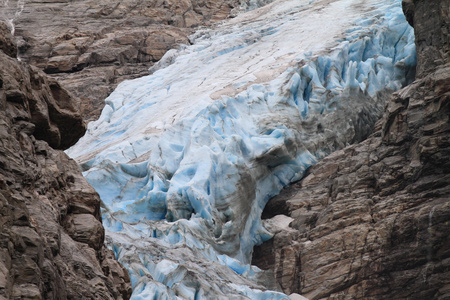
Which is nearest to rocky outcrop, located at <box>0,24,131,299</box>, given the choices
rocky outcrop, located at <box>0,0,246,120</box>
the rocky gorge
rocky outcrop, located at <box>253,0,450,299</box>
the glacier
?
the rocky gorge

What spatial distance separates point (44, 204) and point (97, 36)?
1731 cm

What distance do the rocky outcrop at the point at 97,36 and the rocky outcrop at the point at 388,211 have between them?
788 cm

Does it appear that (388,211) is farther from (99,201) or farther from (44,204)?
(44,204)

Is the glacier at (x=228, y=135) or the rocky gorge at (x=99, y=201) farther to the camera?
the glacier at (x=228, y=135)

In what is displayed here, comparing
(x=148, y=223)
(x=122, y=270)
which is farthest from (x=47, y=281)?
(x=148, y=223)

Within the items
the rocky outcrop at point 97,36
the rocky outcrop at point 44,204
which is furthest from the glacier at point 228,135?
the rocky outcrop at point 44,204

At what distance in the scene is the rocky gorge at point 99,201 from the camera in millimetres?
4664

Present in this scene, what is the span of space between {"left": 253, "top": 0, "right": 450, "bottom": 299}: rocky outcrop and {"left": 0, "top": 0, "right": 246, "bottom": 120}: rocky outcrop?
25.8ft

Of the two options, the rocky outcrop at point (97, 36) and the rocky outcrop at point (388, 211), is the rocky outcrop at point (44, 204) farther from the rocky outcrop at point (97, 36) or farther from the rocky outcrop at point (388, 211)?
the rocky outcrop at point (97, 36)

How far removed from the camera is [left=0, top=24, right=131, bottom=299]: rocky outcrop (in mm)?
3881

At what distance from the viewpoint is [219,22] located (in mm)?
24141

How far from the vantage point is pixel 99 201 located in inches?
247

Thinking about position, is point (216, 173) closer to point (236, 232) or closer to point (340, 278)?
point (236, 232)

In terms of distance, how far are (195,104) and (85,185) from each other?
28.8 feet
